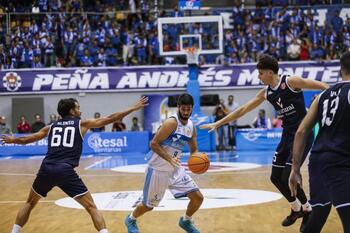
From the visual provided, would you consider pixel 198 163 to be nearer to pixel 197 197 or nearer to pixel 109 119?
pixel 197 197

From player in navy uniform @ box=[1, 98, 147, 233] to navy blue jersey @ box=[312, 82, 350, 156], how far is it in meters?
2.93

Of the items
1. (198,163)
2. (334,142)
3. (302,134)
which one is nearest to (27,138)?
(198,163)

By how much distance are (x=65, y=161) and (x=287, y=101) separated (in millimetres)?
2909

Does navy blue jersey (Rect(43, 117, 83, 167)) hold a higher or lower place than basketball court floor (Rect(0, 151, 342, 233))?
higher

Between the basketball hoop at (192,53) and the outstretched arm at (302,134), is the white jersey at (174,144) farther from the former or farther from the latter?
the basketball hoop at (192,53)

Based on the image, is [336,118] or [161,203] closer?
[336,118]

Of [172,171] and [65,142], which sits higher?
[65,142]

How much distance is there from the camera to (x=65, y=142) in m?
7.56

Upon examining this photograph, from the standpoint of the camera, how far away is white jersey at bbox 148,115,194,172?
7.68 m

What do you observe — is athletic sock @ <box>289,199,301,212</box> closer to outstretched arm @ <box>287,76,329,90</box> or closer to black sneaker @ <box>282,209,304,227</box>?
black sneaker @ <box>282,209,304,227</box>

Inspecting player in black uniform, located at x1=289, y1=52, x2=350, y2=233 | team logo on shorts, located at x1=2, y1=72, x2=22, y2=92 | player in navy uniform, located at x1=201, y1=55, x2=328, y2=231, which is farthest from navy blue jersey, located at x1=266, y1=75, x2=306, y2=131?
team logo on shorts, located at x1=2, y1=72, x2=22, y2=92

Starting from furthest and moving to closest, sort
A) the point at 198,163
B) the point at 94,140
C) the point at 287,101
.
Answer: the point at 94,140 → the point at 287,101 → the point at 198,163

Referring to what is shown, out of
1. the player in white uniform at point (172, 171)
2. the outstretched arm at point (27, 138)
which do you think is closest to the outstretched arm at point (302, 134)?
the player in white uniform at point (172, 171)

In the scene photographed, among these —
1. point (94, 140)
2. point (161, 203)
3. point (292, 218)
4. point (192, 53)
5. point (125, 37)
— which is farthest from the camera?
point (125, 37)
